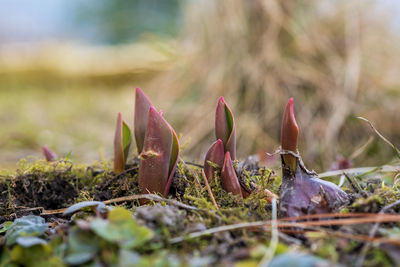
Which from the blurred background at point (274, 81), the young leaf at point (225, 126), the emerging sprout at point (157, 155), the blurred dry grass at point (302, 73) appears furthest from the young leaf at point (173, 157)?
the blurred dry grass at point (302, 73)

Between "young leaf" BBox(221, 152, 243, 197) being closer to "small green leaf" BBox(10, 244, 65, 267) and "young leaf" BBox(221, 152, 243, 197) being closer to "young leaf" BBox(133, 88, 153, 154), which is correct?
"young leaf" BBox(133, 88, 153, 154)

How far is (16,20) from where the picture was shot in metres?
13.1

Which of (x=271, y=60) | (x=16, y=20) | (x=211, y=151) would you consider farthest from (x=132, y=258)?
(x=16, y=20)

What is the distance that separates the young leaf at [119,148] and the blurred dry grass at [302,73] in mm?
1709

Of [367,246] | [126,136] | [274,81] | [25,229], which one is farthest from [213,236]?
[274,81]

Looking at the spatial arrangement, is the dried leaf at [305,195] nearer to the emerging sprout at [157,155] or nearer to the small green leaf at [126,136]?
the emerging sprout at [157,155]

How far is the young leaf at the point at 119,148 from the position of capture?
1185 mm

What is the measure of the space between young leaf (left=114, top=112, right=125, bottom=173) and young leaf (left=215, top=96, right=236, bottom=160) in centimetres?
34

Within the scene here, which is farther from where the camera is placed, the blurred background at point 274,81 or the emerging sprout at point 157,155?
the blurred background at point 274,81

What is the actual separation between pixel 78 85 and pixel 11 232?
5887 millimetres

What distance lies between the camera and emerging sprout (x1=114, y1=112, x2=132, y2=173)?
1.19 m

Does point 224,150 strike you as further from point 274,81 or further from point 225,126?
point 274,81

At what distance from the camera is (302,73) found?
301 centimetres

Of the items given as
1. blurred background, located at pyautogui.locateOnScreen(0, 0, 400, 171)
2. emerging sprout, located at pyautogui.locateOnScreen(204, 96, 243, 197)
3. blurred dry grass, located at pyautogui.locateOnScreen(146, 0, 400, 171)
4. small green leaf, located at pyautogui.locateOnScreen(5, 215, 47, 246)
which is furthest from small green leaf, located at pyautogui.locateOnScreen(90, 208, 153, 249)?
blurred dry grass, located at pyautogui.locateOnScreen(146, 0, 400, 171)
